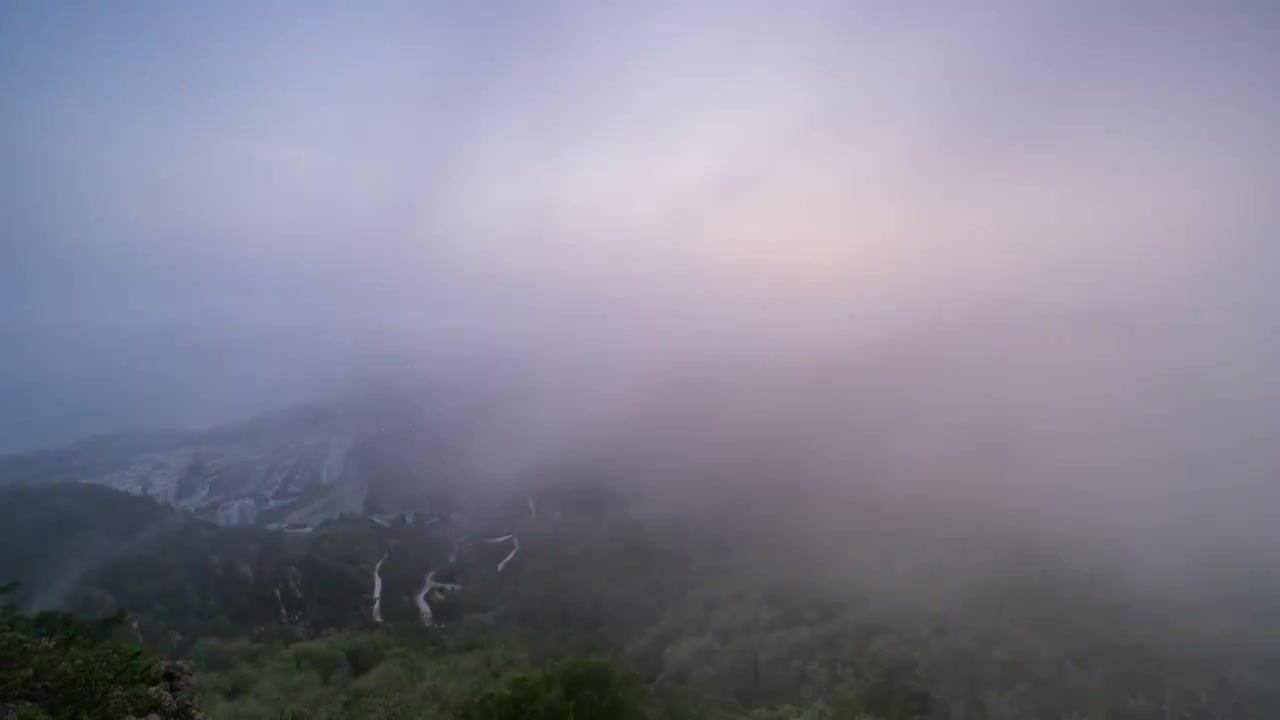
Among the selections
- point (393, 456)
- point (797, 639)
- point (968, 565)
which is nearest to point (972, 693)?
point (797, 639)

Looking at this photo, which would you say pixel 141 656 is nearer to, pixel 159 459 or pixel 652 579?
pixel 652 579

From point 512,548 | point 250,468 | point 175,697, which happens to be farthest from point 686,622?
point 250,468

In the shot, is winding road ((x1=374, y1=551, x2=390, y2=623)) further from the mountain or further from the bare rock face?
the bare rock face

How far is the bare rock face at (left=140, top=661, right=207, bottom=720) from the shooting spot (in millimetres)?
15391

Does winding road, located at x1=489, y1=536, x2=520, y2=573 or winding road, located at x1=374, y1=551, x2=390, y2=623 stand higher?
winding road, located at x1=374, y1=551, x2=390, y2=623

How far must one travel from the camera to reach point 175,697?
16.2 m

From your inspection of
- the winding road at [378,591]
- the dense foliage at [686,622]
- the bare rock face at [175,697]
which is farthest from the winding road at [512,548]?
the bare rock face at [175,697]

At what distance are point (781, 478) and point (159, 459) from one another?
11500cm

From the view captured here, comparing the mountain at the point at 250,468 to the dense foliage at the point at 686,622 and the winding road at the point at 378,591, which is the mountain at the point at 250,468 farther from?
the winding road at the point at 378,591

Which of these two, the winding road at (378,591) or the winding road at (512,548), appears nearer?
the winding road at (378,591)

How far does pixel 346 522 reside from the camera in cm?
10819

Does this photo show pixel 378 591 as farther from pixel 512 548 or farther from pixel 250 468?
pixel 250 468

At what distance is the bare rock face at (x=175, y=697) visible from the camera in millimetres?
15391

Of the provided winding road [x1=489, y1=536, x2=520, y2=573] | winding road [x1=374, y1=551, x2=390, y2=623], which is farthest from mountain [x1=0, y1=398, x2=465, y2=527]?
winding road [x1=374, y1=551, x2=390, y2=623]
